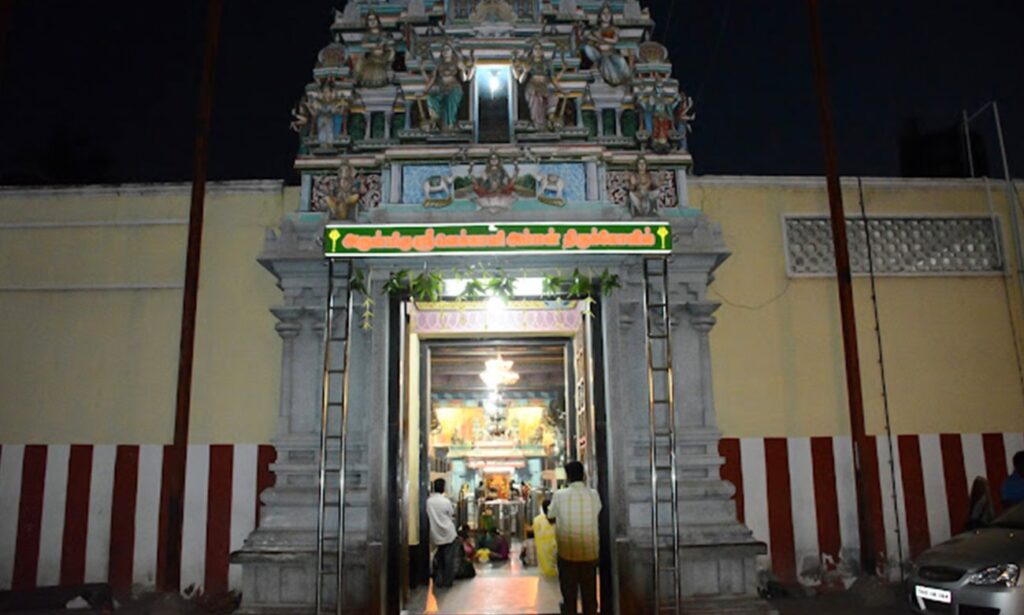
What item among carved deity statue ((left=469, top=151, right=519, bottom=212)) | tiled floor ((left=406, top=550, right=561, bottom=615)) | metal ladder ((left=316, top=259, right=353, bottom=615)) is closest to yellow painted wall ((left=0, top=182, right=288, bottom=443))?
metal ladder ((left=316, top=259, right=353, bottom=615))

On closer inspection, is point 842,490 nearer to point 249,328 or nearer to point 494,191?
point 494,191

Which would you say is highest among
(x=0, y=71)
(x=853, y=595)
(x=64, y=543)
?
(x=0, y=71)

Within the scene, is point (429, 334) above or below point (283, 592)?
above

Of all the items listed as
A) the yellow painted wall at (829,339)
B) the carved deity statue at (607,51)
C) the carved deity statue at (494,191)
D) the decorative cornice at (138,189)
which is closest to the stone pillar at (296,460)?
the decorative cornice at (138,189)

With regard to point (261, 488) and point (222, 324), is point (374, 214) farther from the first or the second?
point (261, 488)

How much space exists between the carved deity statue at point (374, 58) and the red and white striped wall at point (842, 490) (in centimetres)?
594

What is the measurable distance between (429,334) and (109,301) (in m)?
3.89

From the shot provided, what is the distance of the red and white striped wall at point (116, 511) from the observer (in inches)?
372

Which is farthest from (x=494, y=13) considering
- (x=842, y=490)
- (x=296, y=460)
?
(x=842, y=490)

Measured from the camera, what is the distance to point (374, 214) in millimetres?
8844

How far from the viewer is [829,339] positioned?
402 inches

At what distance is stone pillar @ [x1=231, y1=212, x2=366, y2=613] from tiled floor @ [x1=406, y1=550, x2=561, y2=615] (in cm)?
160

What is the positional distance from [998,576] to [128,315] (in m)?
9.34

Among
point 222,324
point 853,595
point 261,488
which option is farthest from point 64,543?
point 853,595
